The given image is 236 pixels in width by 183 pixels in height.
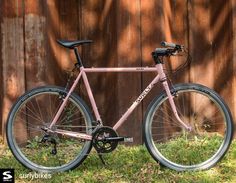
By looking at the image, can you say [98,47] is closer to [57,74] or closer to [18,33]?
[57,74]

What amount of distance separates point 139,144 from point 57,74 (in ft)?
4.00

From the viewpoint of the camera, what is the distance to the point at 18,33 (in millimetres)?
5578

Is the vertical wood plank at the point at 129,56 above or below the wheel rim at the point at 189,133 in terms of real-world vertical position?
above

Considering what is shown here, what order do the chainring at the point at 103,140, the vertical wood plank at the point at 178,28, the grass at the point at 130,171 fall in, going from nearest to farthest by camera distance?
1. the grass at the point at 130,171
2. the chainring at the point at 103,140
3. the vertical wood plank at the point at 178,28

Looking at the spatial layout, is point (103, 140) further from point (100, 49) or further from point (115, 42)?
point (100, 49)

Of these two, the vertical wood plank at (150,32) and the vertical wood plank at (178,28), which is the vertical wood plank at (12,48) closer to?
the vertical wood plank at (150,32)

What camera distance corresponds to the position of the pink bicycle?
194 inches

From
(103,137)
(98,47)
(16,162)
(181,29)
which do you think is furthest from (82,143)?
(181,29)

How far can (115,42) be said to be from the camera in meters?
5.64

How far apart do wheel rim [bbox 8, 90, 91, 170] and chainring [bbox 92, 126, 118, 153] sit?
3.5 inches

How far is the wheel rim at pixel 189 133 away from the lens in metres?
4.98

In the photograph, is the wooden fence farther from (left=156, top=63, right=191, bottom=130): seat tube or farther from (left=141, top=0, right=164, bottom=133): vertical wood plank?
(left=156, top=63, right=191, bottom=130): seat tube

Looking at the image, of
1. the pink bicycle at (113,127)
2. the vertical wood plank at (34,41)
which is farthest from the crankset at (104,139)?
the vertical wood plank at (34,41)

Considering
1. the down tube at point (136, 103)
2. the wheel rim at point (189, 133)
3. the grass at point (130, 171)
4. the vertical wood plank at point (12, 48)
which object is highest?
the vertical wood plank at point (12, 48)
